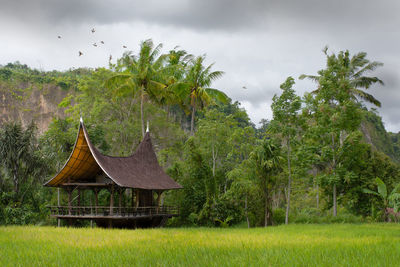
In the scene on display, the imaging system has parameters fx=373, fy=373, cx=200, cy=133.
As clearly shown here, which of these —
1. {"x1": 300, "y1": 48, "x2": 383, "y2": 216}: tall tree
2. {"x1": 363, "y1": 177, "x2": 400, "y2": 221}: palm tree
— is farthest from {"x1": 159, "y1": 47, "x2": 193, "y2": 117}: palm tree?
{"x1": 363, "y1": 177, "x2": 400, "y2": 221}: palm tree

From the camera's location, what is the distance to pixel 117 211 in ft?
64.6

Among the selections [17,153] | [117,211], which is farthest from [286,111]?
[17,153]

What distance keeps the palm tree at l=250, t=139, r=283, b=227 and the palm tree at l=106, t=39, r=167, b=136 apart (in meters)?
8.12

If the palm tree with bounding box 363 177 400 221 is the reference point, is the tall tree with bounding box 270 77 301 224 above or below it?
above

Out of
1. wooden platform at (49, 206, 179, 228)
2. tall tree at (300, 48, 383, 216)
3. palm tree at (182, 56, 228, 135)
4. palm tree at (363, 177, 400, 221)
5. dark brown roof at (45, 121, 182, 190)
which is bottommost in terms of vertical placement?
wooden platform at (49, 206, 179, 228)

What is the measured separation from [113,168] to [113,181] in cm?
70

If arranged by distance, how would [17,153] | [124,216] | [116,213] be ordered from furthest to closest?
1. [17,153]
2. [116,213]
3. [124,216]

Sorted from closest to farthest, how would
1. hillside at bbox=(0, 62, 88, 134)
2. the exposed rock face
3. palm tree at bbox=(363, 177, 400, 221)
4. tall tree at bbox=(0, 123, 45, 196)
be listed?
palm tree at bbox=(363, 177, 400, 221) → tall tree at bbox=(0, 123, 45, 196) → the exposed rock face → hillside at bbox=(0, 62, 88, 134)

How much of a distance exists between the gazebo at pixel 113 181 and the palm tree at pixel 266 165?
188 inches

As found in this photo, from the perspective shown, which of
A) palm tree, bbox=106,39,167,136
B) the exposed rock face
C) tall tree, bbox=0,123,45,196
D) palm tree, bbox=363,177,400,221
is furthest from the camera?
the exposed rock face

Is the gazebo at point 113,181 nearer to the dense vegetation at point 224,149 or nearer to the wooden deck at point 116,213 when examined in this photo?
the wooden deck at point 116,213

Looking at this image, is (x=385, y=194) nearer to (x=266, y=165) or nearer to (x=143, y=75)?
→ (x=266, y=165)

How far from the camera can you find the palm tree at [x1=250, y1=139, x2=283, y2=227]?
19.6 meters

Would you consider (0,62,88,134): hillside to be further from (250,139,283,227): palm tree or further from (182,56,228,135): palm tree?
(250,139,283,227): palm tree
